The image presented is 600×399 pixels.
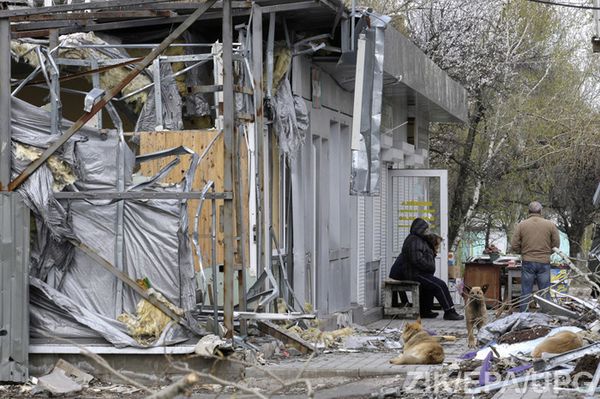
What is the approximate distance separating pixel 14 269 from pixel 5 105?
1612 mm

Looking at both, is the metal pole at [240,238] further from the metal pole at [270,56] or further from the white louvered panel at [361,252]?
the white louvered panel at [361,252]

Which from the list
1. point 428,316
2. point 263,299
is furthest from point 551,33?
point 263,299

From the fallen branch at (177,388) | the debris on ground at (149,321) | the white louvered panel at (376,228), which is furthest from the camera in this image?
the white louvered panel at (376,228)

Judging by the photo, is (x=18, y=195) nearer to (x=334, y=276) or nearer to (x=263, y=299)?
(x=263, y=299)

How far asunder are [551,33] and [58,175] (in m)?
26.3

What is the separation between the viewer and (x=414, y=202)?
74.3 feet

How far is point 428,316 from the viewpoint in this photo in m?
20.1

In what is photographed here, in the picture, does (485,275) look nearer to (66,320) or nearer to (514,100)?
(514,100)

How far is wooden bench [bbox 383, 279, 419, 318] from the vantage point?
64.8 ft

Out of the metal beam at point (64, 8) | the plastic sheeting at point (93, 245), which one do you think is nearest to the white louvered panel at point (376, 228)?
the plastic sheeting at point (93, 245)

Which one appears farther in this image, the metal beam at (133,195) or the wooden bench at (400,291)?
the wooden bench at (400,291)

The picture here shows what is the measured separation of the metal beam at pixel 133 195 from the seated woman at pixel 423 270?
875 cm

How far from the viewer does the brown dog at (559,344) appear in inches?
426

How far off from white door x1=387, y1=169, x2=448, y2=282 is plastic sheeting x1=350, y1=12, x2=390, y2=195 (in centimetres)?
820
